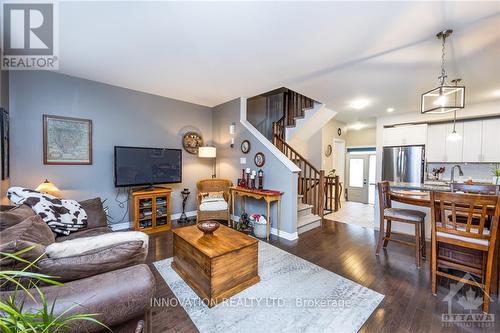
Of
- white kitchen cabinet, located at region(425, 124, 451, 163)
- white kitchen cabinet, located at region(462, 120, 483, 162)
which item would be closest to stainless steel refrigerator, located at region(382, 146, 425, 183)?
white kitchen cabinet, located at region(425, 124, 451, 163)

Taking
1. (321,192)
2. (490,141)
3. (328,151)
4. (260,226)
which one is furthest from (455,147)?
(260,226)

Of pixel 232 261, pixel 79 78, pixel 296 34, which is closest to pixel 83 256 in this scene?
pixel 232 261

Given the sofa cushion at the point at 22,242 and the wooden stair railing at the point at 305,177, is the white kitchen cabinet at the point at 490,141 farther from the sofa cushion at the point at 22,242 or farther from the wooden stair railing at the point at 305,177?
the sofa cushion at the point at 22,242

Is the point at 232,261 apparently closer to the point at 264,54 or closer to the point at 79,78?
the point at 264,54

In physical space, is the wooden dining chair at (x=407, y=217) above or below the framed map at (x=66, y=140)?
below

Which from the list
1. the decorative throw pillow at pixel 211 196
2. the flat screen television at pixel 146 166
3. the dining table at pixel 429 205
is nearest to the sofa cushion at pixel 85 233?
the flat screen television at pixel 146 166

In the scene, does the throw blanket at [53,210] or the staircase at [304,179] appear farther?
the staircase at [304,179]

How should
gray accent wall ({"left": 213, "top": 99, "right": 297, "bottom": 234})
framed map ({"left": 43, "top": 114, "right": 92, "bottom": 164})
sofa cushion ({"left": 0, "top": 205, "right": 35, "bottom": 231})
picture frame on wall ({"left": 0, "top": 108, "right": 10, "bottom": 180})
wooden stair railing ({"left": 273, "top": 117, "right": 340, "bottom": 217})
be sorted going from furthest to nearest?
1. wooden stair railing ({"left": 273, "top": 117, "right": 340, "bottom": 217})
2. gray accent wall ({"left": 213, "top": 99, "right": 297, "bottom": 234})
3. framed map ({"left": 43, "top": 114, "right": 92, "bottom": 164})
4. picture frame on wall ({"left": 0, "top": 108, "right": 10, "bottom": 180})
5. sofa cushion ({"left": 0, "top": 205, "right": 35, "bottom": 231})

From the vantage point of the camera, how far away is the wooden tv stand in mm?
3529

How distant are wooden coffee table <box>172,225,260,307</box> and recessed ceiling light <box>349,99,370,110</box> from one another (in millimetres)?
3555

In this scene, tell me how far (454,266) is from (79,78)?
17.8ft

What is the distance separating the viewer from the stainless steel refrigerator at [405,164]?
4527 millimetres

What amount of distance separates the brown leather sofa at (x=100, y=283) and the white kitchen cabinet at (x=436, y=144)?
5.76 metres

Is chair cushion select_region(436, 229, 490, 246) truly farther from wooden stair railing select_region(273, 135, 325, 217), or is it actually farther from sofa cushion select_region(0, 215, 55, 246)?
sofa cushion select_region(0, 215, 55, 246)
